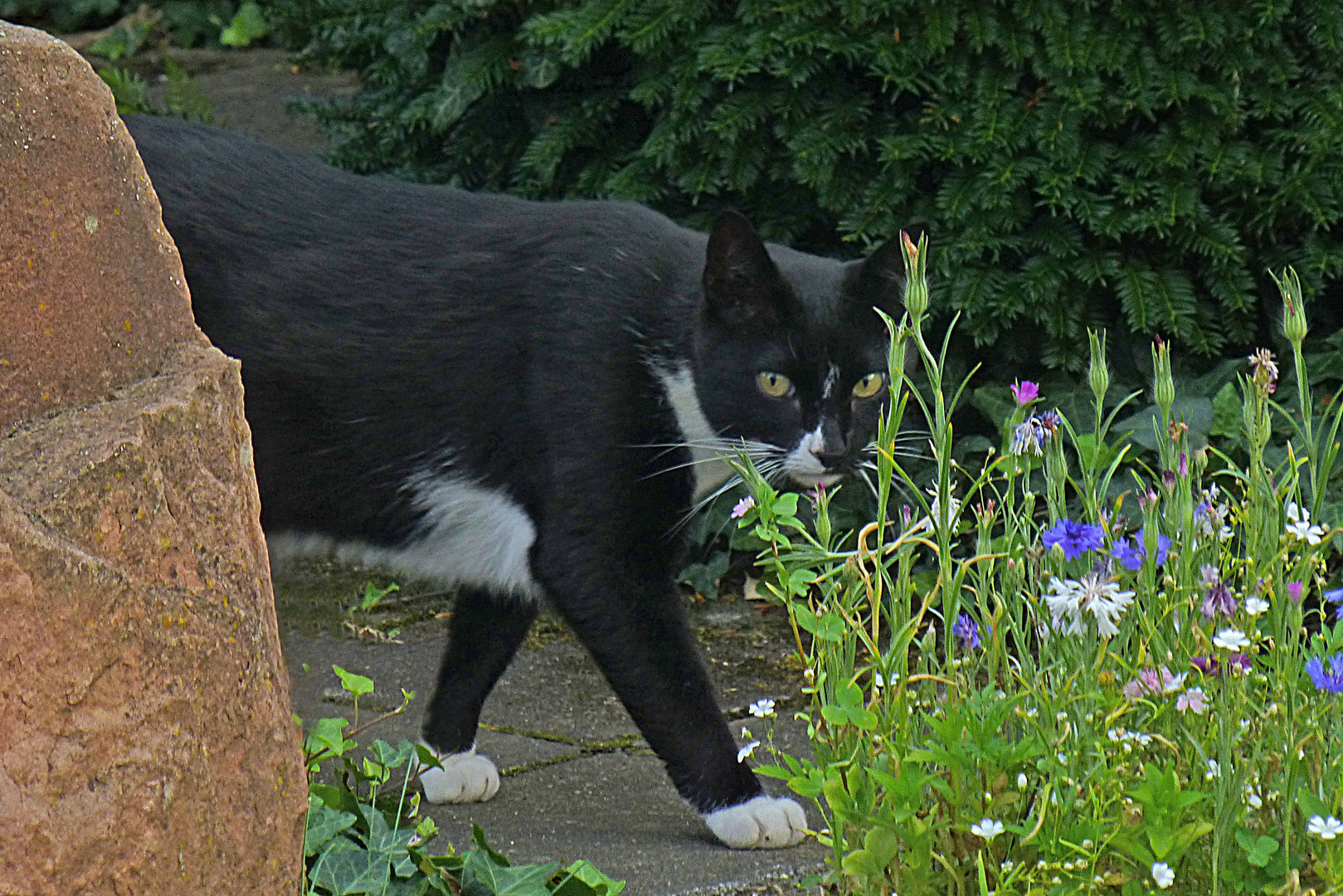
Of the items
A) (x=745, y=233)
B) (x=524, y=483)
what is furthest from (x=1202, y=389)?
(x=524, y=483)

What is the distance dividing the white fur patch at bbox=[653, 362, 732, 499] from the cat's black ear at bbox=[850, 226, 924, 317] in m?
0.34

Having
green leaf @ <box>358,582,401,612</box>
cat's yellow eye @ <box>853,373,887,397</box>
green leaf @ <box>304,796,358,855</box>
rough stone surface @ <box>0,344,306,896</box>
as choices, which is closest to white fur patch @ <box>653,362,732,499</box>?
cat's yellow eye @ <box>853,373,887,397</box>

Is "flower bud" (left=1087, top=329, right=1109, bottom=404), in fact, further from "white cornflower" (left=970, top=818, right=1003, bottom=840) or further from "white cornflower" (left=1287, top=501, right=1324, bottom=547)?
"white cornflower" (left=970, top=818, right=1003, bottom=840)

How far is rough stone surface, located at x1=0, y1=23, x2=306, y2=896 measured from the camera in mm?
1392

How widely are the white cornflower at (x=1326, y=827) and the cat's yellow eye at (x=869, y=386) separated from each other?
131cm

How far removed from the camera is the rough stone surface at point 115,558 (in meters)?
1.39

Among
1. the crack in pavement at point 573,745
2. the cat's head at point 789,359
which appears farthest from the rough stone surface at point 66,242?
the crack in pavement at point 573,745

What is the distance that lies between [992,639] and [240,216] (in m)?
1.63

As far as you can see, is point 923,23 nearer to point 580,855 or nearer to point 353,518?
point 353,518

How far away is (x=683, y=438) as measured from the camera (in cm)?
271

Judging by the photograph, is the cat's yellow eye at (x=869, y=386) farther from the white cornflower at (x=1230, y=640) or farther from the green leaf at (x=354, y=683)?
the white cornflower at (x=1230, y=640)

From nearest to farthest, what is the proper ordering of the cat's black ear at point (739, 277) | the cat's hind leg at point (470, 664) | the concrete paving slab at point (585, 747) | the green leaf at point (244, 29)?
the concrete paving slab at point (585, 747)
the cat's black ear at point (739, 277)
the cat's hind leg at point (470, 664)
the green leaf at point (244, 29)

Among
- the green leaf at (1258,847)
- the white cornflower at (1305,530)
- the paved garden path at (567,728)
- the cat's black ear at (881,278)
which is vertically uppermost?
the white cornflower at (1305,530)

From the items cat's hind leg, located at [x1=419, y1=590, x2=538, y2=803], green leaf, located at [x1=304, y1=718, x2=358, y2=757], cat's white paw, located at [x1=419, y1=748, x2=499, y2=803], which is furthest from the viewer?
cat's hind leg, located at [x1=419, y1=590, x2=538, y2=803]
